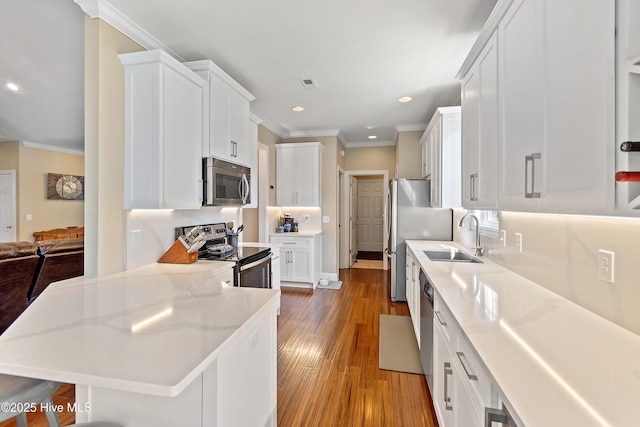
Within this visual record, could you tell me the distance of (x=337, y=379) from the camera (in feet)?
7.38

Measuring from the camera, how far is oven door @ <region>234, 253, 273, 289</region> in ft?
7.90

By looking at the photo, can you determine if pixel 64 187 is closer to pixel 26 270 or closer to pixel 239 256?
pixel 26 270

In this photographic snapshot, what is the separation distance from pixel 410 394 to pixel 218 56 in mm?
3238

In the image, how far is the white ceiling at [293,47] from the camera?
1977 millimetres

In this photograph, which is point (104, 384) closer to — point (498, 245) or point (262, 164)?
point (498, 245)

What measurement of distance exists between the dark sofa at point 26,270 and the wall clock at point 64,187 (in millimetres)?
4111

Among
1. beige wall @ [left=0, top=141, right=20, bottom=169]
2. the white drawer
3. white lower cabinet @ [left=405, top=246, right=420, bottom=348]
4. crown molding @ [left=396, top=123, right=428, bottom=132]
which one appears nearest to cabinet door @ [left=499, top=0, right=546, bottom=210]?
the white drawer

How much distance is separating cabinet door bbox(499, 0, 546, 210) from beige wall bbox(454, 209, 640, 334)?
28cm

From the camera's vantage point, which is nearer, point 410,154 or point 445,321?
point 445,321

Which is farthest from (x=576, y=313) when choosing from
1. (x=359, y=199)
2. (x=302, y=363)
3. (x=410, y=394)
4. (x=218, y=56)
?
(x=359, y=199)

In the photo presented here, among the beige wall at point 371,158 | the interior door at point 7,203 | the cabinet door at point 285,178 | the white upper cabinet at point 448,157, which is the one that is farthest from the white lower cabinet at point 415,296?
the interior door at point 7,203

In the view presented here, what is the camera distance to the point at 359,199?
821cm

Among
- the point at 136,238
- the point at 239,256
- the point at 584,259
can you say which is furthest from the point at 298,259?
the point at 584,259

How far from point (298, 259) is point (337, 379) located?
2543mm
